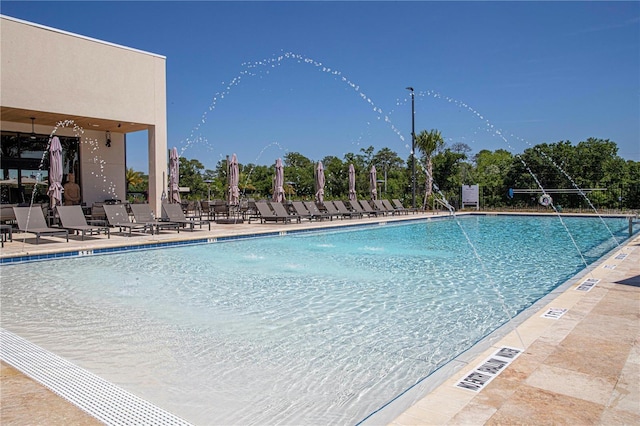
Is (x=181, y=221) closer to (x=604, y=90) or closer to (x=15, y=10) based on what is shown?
(x=15, y=10)

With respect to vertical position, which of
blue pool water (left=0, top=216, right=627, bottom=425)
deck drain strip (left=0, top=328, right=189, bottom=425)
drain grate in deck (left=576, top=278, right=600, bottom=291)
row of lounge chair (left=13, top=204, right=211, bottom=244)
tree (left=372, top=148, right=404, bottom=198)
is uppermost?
tree (left=372, top=148, right=404, bottom=198)

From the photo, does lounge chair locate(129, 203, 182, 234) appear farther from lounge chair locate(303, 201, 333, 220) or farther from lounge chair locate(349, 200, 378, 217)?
lounge chair locate(349, 200, 378, 217)

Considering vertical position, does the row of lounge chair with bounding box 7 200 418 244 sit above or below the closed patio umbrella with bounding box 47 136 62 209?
below

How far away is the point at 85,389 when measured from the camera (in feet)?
8.96

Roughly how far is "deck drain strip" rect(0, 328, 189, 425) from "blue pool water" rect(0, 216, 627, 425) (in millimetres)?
176

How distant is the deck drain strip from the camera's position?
2.42 meters

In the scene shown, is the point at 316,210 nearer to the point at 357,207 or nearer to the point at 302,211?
the point at 302,211

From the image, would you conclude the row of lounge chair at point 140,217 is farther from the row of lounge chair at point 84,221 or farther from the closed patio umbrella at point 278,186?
the closed patio umbrella at point 278,186

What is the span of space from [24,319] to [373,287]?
13.3 ft

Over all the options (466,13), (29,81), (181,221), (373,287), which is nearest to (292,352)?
(373,287)

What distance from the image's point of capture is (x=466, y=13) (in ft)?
47.6

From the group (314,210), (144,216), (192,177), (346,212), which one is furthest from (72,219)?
(192,177)

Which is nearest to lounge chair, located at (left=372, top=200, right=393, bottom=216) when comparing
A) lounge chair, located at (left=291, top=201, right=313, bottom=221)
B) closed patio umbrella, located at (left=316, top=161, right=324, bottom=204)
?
closed patio umbrella, located at (left=316, top=161, right=324, bottom=204)

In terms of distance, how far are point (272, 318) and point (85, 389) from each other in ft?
7.18
